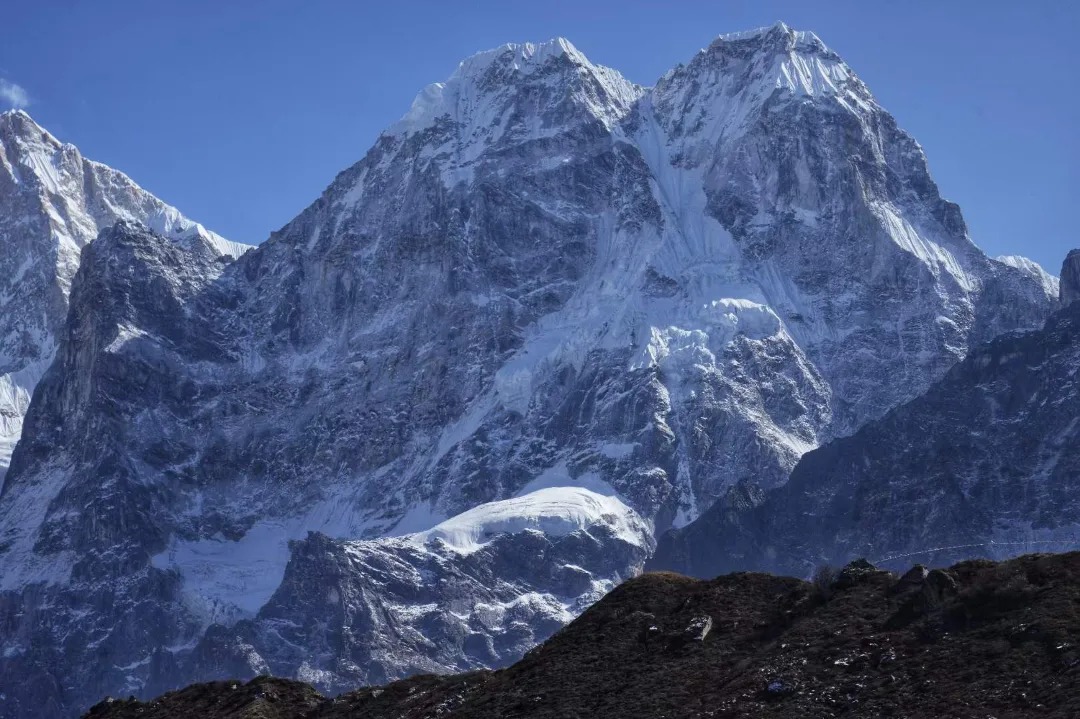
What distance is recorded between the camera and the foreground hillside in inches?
2758

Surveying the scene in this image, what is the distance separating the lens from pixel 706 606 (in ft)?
276

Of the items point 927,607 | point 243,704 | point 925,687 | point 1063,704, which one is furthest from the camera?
point 243,704

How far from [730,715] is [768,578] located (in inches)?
523

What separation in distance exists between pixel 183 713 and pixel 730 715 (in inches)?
1192

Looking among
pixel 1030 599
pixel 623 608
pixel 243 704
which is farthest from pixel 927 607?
pixel 243 704

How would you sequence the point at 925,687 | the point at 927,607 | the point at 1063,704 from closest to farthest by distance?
the point at 1063,704
the point at 925,687
the point at 927,607

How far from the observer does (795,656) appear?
76562 mm

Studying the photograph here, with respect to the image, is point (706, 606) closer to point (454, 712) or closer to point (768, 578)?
point (768, 578)

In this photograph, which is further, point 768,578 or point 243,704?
point 243,704

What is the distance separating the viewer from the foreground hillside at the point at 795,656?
7006 cm

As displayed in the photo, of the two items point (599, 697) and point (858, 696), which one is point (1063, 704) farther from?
point (599, 697)

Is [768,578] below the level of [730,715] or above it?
above

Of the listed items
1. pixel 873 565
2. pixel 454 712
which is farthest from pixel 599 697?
pixel 873 565

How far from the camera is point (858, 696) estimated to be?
235 feet
